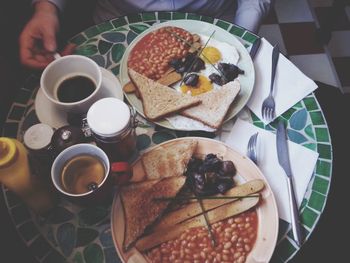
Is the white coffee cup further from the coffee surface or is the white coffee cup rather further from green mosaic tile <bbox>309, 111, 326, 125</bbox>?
green mosaic tile <bbox>309, 111, 326, 125</bbox>

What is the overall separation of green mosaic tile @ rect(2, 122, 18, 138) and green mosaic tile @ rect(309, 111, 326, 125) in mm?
841

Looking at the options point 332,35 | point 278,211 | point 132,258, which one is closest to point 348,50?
point 332,35

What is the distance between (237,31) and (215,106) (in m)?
0.34

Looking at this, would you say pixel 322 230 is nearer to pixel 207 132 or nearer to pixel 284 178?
pixel 284 178

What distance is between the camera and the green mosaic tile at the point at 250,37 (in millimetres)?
1219

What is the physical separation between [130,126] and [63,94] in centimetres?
25

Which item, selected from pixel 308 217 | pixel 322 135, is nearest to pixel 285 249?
pixel 308 217

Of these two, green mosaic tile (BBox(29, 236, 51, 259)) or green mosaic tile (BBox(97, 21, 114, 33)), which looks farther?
green mosaic tile (BBox(97, 21, 114, 33))

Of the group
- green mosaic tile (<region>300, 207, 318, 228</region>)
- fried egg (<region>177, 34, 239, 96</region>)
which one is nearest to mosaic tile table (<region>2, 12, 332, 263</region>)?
green mosaic tile (<region>300, 207, 318, 228</region>)

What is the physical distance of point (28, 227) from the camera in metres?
0.94

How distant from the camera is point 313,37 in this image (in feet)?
7.18

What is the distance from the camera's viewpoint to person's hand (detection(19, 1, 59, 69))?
1.11 m

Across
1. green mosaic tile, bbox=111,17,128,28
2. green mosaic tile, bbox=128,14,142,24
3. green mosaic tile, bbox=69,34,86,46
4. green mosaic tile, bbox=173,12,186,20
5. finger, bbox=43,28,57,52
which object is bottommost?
green mosaic tile, bbox=69,34,86,46

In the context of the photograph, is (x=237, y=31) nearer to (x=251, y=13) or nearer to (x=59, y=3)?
(x=251, y=13)
